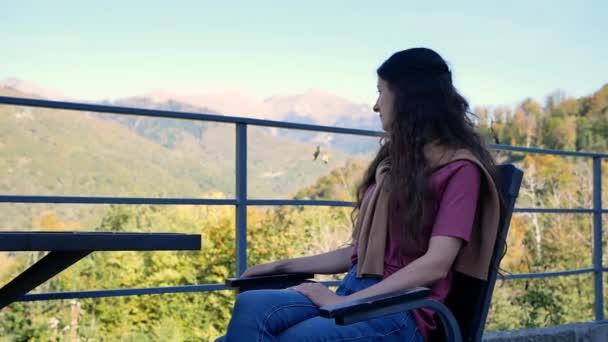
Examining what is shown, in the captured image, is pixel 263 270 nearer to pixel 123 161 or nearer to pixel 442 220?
pixel 442 220

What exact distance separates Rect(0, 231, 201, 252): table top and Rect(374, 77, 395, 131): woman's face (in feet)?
1.89

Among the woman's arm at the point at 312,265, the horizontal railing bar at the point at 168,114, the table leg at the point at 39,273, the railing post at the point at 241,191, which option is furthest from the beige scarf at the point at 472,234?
the railing post at the point at 241,191

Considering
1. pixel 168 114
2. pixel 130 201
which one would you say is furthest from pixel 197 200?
pixel 168 114

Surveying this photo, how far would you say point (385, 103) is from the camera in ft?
6.64

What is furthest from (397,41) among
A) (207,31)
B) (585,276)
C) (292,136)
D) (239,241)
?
(239,241)

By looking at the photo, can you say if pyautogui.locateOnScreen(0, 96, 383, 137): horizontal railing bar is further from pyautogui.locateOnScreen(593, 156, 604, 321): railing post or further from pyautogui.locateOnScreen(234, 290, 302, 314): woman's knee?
pyautogui.locateOnScreen(593, 156, 604, 321): railing post

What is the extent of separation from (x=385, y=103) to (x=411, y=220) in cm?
31

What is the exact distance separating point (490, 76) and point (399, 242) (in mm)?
50251

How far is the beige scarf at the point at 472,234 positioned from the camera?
6.23 ft

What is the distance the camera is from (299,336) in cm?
170

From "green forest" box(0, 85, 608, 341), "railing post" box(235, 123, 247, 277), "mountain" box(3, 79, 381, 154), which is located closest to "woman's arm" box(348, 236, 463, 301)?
"railing post" box(235, 123, 247, 277)

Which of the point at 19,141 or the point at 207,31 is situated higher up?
the point at 207,31

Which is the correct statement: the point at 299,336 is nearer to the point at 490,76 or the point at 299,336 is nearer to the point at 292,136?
the point at 292,136

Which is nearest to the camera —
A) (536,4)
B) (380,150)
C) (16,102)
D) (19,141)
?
(380,150)
